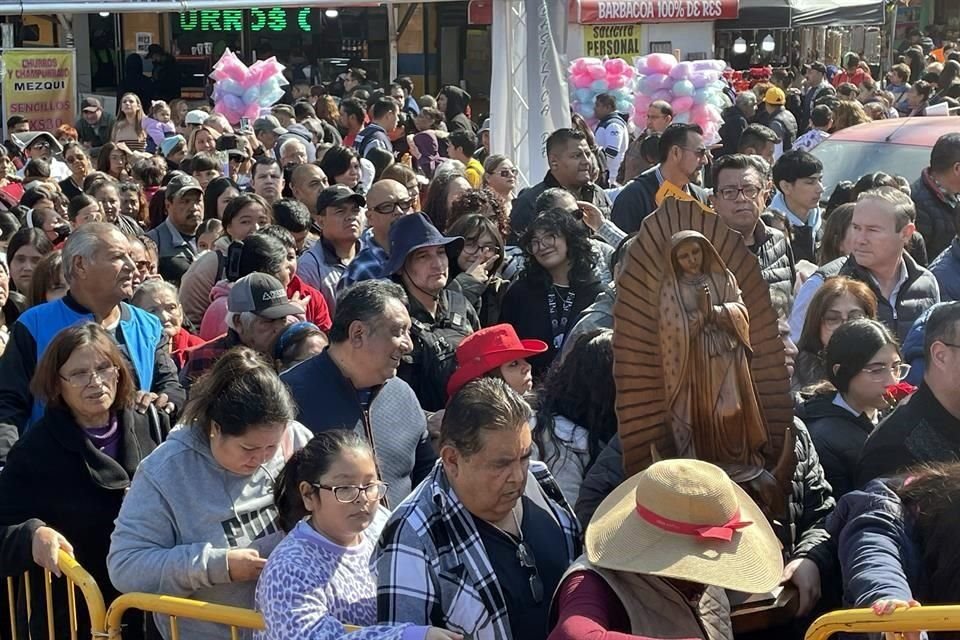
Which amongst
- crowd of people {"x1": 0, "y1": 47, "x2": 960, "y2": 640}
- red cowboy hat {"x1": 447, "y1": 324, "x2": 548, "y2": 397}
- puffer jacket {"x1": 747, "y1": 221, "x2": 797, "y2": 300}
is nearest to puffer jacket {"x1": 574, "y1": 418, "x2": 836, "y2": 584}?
crowd of people {"x1": 0, "y1": 47, "x2": 960, "y2": 640}

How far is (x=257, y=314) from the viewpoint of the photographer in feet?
16.2

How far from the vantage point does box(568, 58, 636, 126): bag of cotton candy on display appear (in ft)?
44.5

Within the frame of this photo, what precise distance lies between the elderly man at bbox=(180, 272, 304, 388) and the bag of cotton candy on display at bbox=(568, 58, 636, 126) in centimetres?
893

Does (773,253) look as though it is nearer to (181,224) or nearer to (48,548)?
(181,224)

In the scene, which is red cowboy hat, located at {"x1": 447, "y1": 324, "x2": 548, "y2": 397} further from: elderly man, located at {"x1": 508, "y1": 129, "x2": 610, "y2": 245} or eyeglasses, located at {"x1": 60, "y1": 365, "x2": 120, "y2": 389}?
elderly man, located at {"x1": 508, "y1": 129, "x2": 610, "y2": 245}

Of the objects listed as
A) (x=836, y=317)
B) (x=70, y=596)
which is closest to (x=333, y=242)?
(x=836, y=317)

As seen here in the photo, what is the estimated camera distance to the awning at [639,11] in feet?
58.0

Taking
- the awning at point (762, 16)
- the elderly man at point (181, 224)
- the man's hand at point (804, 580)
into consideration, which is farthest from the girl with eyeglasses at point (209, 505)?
the awning at point (762, 16)

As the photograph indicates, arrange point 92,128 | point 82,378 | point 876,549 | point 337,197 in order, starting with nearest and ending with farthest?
1. point 876,549
2. point 82,378
3. point 337,197
4. point 92,128

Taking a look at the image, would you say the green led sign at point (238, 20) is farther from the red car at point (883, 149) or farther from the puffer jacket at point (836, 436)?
the puffer jacket at point (836, 436)

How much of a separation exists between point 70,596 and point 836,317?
2.91 metres

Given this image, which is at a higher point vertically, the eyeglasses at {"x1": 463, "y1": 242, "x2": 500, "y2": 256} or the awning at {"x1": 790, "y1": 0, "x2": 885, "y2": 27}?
the awning at {"x1": 790, "y1": 0, "x2": 885, "y2": 27}

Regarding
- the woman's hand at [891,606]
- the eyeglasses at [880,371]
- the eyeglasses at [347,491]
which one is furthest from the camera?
the eyeglasses at [880,371]

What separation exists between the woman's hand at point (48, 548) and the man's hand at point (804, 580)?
6.77ft
